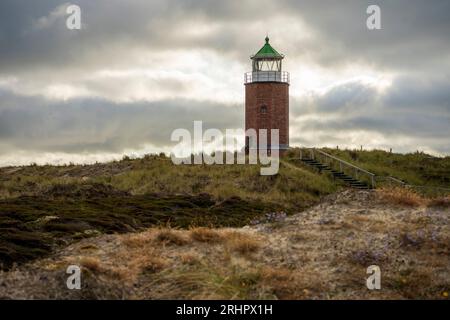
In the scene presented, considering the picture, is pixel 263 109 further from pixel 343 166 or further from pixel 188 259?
pixel 188 259

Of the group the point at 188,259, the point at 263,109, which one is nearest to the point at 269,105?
the point at 263,109

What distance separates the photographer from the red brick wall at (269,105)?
4969cm

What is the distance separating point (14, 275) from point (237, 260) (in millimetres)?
4567

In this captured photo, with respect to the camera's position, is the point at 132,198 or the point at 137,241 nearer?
the point at 137,241

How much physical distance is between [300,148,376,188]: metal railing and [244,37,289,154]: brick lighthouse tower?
13.3 feet

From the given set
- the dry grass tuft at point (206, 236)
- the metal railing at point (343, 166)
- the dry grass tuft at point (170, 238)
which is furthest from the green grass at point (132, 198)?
the dry grass tuft at point (206, 236)

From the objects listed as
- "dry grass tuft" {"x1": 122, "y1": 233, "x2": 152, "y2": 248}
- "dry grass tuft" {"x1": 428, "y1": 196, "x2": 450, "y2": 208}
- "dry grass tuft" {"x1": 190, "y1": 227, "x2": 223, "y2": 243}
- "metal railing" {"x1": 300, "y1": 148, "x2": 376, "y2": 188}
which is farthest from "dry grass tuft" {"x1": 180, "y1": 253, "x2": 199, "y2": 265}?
"metal railing" {"x1": 300, "y1": 148, "x2": 376, "y2": 188}

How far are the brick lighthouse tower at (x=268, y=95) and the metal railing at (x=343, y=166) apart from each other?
4049 millimetres

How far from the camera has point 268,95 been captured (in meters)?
49.7

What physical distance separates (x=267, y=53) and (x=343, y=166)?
12.6 meters

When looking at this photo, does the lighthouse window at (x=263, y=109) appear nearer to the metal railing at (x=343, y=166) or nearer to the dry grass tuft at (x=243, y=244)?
the metal railing at (x=343, y=166)

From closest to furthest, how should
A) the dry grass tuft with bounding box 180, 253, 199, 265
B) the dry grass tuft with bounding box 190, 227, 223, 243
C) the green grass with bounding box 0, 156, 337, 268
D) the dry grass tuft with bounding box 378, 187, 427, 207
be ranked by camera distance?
the dry grass tuft with bounding box 180, 253, 199, 265 < the dry grass tuft with bounding box 190, 227, 223, 243 < the green grass with bounding box 0, 156, 337, 268 < the dry grass tuft with bounding box 378, 187, 427, 207

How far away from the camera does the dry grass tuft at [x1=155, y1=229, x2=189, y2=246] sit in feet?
47.2

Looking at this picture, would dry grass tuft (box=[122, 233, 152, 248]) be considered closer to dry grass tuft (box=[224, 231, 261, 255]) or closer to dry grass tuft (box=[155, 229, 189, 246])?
dry grass tuft (box=[155, 229, 189, 246])
